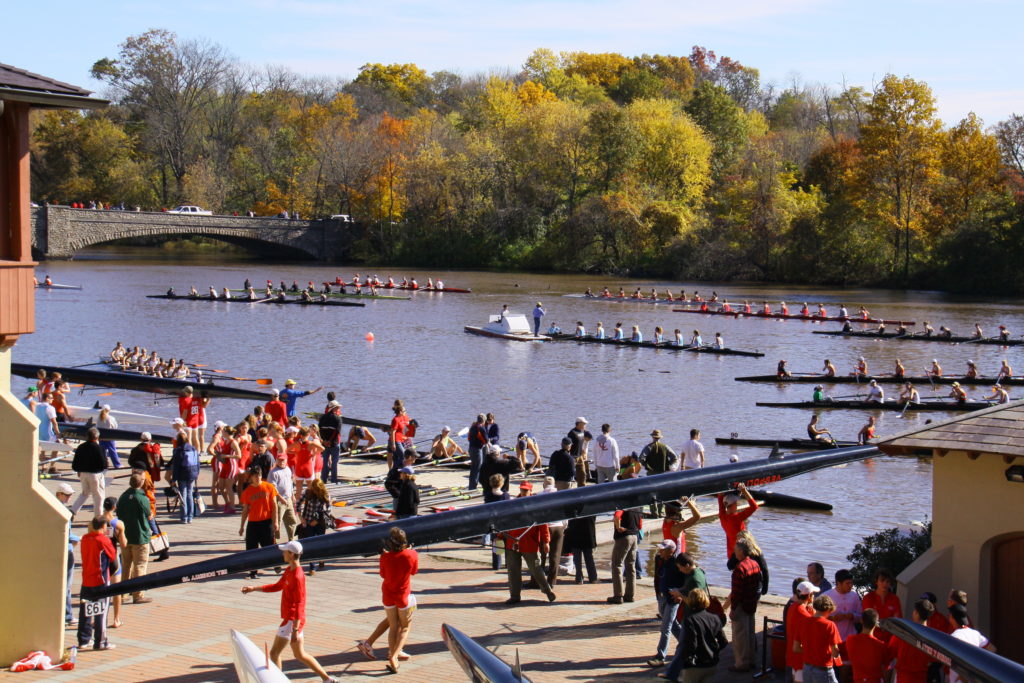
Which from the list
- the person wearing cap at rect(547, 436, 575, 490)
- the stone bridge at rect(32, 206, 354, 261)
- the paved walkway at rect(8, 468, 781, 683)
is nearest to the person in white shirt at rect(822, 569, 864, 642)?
the paved walkway at rect(8, 468, 781, 683)

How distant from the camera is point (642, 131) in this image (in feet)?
302

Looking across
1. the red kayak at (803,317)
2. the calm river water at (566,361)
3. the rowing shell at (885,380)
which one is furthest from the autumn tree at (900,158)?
the rowing shell at (885,380)

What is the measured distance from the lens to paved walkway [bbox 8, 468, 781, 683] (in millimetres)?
11289

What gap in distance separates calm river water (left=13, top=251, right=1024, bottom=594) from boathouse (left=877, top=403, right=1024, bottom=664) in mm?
4837

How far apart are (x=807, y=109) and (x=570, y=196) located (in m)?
53.8

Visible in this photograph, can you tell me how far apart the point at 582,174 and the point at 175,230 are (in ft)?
106

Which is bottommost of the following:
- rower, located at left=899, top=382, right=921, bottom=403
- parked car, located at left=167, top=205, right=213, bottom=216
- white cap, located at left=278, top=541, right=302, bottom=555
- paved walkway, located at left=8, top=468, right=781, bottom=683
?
paved walkway, located at left=8, top=468, right=781, bottom=683

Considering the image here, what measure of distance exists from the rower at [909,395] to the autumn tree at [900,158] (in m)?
45.7

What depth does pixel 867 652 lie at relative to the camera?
9.91 metres

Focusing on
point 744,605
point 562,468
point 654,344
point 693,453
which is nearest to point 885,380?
point 654,344

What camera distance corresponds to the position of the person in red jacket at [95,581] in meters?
11.7

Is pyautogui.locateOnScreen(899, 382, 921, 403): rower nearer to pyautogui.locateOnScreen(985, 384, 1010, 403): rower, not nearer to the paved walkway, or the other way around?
pyautogui.locateOnScreen(985, 384, 1010, 403): rower

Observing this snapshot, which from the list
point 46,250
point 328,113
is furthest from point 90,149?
point 328,113

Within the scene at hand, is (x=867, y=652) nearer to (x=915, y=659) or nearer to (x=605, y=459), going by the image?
(x=915, y=659)
